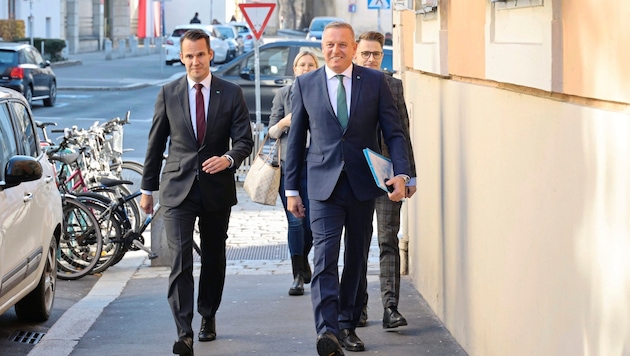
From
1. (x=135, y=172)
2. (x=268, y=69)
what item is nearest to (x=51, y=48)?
(x=268, y=69)

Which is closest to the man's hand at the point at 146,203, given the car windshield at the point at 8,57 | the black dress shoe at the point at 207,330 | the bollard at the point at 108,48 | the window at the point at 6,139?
the black dress shoe at the point at 207,330

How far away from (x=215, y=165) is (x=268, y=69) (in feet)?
49.6

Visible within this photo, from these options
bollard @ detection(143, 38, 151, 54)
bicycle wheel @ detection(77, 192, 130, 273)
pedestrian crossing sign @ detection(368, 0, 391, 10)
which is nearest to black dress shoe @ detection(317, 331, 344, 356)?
bicycle wheel @ detection(77, 192, 130, 273)

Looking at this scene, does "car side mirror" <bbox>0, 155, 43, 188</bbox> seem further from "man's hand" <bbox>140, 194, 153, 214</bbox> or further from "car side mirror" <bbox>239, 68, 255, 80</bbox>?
"car side mirror" <bbox>239, 68, 255, 80</bbox>

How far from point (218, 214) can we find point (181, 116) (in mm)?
634

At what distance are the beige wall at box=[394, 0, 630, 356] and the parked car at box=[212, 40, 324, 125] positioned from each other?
→ 13.3m

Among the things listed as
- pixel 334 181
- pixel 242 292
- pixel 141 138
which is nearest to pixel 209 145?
pixel 334 181

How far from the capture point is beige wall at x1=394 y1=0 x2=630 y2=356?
154 inches

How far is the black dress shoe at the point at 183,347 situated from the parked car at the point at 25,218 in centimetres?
107

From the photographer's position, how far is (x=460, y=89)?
22.5ft

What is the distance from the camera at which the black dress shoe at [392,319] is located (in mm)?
7457

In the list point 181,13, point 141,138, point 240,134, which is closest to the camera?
point 240,134

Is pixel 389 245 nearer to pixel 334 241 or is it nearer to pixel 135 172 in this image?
pixel 334 241

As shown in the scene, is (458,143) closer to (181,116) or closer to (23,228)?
(181,116)
